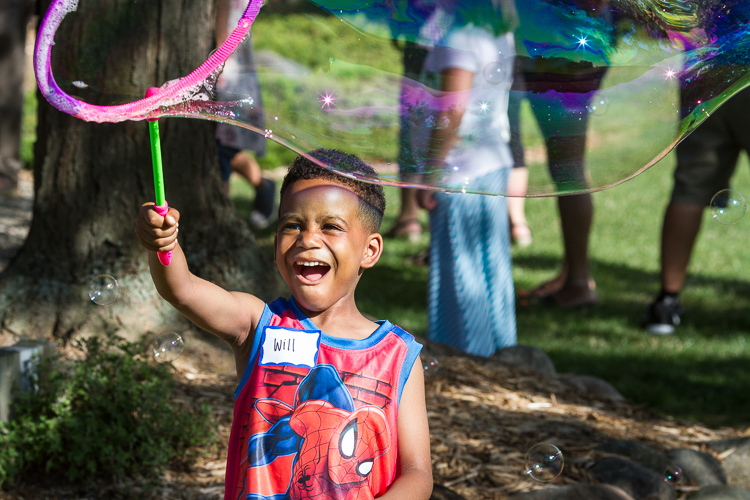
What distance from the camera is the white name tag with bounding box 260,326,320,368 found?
6.17 feet

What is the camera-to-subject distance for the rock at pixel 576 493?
2764mm

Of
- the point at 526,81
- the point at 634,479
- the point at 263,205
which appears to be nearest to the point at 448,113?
the point at 526,81

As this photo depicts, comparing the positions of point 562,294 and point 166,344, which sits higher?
point 562,294

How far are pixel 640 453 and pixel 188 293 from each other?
2069 millimetres

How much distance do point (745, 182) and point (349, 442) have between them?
1029 cm

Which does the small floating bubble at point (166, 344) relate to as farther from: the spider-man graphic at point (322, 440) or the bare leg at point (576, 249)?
the bare leg at point (576, 249)

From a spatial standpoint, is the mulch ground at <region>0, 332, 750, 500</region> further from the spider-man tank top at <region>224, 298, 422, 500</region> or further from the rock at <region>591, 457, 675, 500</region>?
the spider-man tank top at <region>224, 298, 422, 500</region>

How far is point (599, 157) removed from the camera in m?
2.51

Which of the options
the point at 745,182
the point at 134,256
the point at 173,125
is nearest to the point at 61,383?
the point at 134,256

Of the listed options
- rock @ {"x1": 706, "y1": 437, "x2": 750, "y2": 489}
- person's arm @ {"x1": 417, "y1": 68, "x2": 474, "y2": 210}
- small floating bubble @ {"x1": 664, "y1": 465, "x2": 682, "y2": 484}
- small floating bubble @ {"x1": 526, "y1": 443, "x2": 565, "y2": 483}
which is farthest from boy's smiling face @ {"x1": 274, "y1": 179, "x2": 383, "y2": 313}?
rock @ {"x1": 706, "y1": 437, "x2": 750, "y2": 489}

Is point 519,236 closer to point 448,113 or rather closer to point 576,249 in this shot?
point 576,249

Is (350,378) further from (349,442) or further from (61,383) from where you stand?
(61,383)

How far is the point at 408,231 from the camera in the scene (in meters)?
7.52

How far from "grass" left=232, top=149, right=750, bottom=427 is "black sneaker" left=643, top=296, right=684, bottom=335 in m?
0.07
